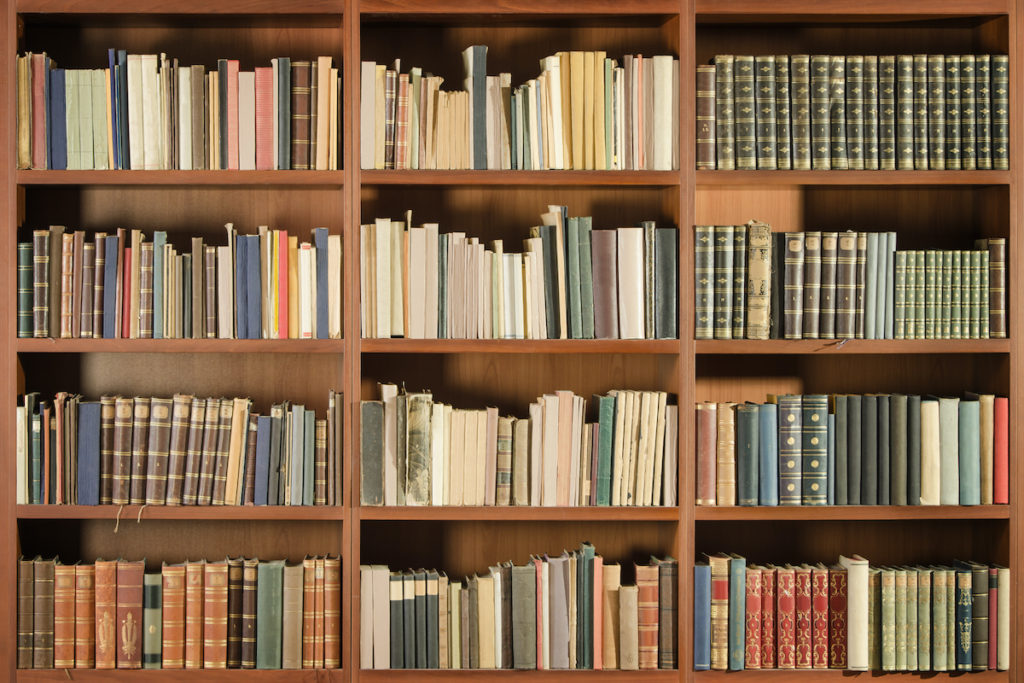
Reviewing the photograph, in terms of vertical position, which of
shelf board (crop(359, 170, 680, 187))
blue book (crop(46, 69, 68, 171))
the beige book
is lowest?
the beige book

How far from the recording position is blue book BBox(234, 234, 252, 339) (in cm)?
236

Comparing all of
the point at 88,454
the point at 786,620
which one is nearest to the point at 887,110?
the point at 786,620

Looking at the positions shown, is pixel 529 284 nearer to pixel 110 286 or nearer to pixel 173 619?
pixel 110 286

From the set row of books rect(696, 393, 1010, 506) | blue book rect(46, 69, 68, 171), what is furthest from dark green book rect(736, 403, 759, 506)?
blue book rect(46, 69, 68, 171)

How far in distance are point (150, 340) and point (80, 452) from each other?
13.5 inches

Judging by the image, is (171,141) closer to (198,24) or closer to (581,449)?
(198,24)

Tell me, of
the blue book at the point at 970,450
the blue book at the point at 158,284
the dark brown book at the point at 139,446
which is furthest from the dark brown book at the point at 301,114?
the blue book at the point at 970,450

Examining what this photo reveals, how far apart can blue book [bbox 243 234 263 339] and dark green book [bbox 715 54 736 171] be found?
1.21m

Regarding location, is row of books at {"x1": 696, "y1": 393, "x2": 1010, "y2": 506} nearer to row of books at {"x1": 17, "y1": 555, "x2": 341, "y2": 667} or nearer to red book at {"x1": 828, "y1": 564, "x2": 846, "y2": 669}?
red book at {"x1": 828, "y1": 564, "x2": 846, "y2": 669}

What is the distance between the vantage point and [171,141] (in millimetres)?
2365

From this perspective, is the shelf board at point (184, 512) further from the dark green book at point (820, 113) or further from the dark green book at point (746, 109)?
the dark green book at point (820, 113)

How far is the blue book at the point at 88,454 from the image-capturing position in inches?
92.7

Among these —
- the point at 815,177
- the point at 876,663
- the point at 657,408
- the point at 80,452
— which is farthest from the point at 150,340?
the point at 876,663

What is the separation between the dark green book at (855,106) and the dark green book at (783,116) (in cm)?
15
